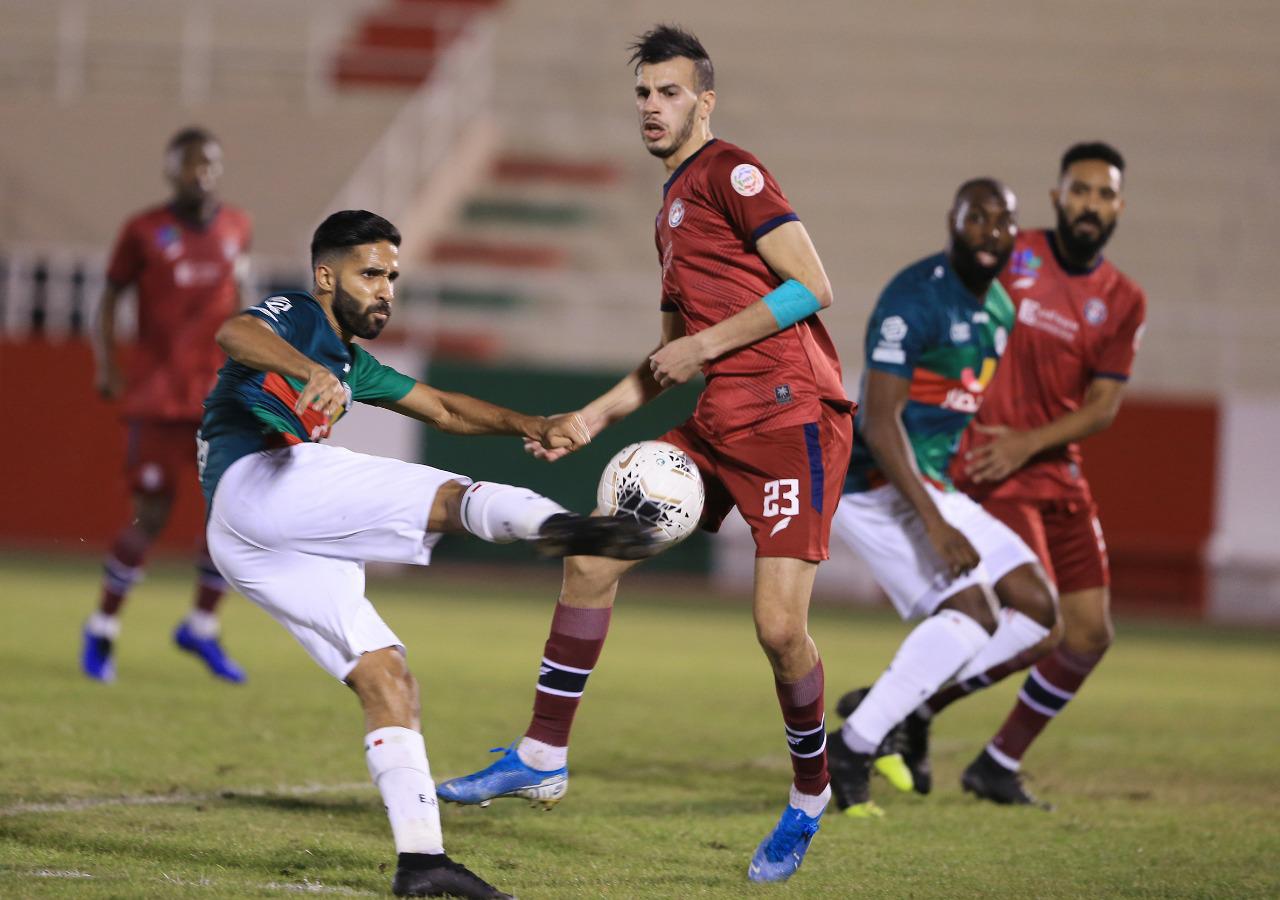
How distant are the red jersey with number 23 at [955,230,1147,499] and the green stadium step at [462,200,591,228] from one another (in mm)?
14907

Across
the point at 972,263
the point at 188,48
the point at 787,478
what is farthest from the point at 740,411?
the point at 188,48

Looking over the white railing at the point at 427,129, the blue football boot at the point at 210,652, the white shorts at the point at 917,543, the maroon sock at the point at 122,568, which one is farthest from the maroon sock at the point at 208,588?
the white railing at the point at 427,129

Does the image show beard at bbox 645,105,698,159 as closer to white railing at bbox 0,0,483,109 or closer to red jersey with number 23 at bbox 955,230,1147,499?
red jersey with number 23 at bbox 955,230,1147,499

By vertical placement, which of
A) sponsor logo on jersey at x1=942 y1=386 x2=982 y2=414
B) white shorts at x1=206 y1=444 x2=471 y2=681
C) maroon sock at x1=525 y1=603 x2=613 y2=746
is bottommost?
maroon sock at x1=525 y1=603 x2=613 y2=746

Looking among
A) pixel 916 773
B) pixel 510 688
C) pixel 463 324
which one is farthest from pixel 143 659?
pixel 463 324

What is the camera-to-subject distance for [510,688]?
9.54 metres

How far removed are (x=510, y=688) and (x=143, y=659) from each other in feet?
7.27

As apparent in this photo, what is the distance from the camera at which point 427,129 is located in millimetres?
21484

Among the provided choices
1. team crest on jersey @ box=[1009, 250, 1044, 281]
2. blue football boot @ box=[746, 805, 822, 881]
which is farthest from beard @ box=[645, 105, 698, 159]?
team crest on jersey @ box=[1009, 250, 1044, 281]

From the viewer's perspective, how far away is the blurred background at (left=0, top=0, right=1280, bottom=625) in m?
16.8

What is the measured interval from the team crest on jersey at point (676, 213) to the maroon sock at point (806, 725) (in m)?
1.46

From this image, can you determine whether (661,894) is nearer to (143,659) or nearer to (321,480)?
(321,480)

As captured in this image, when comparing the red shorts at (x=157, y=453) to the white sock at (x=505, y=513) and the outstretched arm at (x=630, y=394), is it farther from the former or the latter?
the white sock at (x=505, y=513)

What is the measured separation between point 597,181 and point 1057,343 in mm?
15469
